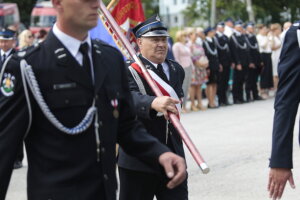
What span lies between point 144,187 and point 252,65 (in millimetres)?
15274

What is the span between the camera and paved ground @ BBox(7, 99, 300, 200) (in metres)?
8.28

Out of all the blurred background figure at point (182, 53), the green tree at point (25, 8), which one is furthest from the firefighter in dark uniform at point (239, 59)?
the green tree at point (25, 8)

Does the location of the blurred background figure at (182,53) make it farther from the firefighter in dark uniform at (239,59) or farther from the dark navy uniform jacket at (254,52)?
the dark navy uniform jacket at (254,52)

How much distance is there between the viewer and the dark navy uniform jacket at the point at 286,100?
4.11 meters

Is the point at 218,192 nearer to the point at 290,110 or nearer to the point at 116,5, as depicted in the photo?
the point at 116,5

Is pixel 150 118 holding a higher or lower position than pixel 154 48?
→ lower

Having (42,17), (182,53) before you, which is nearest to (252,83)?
(182,53)

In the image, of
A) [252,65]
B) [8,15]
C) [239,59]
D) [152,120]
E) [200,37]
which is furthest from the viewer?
[8,15]

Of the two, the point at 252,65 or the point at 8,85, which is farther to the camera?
the point at 252,65

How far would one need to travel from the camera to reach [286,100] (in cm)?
415

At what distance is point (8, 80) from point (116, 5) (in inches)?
211

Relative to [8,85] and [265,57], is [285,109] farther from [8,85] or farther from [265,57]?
[265,57]

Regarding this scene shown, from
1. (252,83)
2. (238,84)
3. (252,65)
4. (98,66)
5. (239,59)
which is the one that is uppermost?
(98,66)

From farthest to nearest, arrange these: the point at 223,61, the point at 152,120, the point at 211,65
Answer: the point at 223,61
the point at 211,65
the point at 152,120
